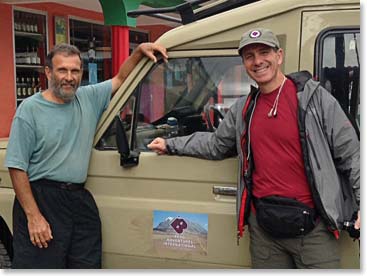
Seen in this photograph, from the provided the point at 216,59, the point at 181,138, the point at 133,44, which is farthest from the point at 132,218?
the point at 133,44

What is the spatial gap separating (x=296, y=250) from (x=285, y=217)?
0.63ft

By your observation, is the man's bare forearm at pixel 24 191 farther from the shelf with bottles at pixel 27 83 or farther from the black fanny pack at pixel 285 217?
the shelf with bottles at pixel 27 83

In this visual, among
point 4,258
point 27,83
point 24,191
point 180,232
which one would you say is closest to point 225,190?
point 180,232

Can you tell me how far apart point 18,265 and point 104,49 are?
898cm

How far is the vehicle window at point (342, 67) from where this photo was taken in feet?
9.15

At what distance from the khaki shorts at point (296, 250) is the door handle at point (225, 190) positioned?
233mm

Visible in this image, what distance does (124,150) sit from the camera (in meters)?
2.97

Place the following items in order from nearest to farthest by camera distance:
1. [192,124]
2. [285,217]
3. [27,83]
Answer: [285,217], [192,124], [27,83]

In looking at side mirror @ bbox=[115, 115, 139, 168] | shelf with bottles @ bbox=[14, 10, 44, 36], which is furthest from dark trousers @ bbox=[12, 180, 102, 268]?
shelf with bottles @ bbox=[14, 10, 44, 36]

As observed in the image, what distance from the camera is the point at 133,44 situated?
1277 cm

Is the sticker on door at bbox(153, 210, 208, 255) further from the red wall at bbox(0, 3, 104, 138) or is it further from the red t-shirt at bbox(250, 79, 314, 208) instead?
the red wall at bbox(0, 3, 104, 138)

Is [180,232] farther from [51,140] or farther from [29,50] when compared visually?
[29,50]

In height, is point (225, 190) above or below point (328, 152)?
below

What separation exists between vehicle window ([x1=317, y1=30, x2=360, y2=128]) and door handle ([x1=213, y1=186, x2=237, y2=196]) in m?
0.71
